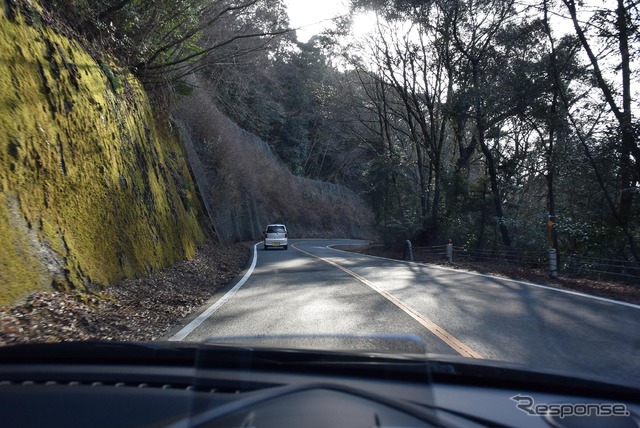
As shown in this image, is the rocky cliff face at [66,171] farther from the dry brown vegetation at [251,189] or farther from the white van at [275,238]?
the white van at [275,238]

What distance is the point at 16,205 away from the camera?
7.86 m

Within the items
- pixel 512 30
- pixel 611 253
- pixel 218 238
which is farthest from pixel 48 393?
pixel 218 238

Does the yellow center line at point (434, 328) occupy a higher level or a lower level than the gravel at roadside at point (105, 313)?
lower

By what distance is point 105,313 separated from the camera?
8242 mm

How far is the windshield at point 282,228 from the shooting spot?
7.55 metres

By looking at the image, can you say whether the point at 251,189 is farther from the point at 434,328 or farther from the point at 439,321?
the point at 434,328

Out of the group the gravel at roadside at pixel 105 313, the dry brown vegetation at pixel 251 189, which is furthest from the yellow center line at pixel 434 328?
the dry brown vegetation at pixel 251 189

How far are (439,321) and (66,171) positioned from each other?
7.36 m

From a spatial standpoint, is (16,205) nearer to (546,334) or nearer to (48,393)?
(48,393)

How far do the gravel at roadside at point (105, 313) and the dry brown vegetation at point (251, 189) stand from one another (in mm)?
12327

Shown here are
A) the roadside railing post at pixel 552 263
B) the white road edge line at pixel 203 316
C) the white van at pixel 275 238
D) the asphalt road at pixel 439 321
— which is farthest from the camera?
the white van at pixel 275 238

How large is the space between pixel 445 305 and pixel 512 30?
17.3m

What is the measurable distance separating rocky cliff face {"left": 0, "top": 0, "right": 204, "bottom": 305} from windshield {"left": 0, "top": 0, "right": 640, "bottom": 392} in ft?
0.16

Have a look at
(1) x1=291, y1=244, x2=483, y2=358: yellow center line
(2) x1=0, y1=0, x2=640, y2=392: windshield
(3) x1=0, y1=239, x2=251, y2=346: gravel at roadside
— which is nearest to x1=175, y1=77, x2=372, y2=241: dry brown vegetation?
(2) x1=0, y1=0, x2=640, y2=392: windshield
